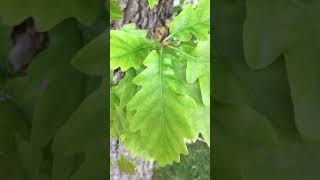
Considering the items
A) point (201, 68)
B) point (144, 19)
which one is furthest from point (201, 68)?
point (144, 19)

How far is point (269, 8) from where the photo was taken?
19 centimetres

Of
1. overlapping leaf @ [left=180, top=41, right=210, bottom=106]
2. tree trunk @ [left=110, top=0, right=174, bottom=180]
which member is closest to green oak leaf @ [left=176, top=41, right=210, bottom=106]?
overlapping leaf @ [left=180, top=41, right=210, bottom=106]

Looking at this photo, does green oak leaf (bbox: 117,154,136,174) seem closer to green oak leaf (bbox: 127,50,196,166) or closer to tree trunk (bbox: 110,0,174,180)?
tree trunk (bbox: 110,0,174,180)

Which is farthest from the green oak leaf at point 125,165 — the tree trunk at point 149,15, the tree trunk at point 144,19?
the tree trunk at point 149,15

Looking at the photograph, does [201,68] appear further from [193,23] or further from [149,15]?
[149,15]

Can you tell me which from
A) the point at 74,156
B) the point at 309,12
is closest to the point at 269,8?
the point at 309,12

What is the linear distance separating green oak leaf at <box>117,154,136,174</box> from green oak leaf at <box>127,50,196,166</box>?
130mm

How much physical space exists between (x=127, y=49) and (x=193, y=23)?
52 millimetres

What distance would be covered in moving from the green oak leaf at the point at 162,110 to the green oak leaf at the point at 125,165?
13cm

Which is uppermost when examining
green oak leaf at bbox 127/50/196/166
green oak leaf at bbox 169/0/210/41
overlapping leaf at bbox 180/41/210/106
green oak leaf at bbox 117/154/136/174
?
green oak leaf at bbox 169/0/210/41

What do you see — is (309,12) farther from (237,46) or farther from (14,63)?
(14,63)

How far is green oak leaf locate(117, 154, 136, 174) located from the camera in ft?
1.25

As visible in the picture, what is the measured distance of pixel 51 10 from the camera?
195 millimetres

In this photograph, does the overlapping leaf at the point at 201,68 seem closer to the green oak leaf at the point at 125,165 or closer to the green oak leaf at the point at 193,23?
the green oak leaf at the point at 193,23
